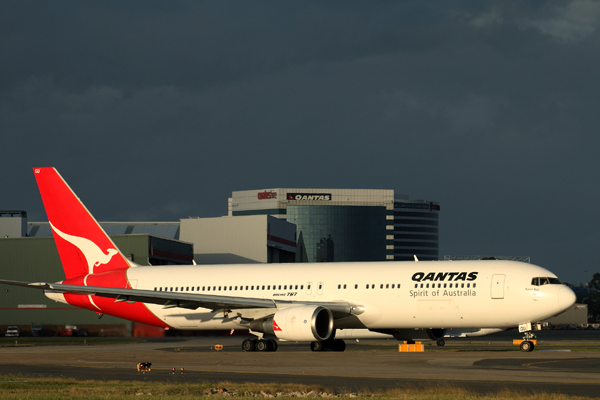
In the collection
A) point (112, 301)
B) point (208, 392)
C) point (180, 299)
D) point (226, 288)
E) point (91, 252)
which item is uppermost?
point (91, 252)

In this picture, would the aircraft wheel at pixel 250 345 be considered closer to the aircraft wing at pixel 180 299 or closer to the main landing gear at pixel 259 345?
the main landing gear at pixel 259 345

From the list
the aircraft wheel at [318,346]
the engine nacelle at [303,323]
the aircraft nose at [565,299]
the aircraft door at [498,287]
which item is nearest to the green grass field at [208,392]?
the engine nacelle at [303,323]

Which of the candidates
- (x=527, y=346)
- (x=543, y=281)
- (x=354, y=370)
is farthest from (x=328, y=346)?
(x=354, y=370)

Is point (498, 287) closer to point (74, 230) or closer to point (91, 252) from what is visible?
point (91, 252)

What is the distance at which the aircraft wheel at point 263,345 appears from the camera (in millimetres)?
37000

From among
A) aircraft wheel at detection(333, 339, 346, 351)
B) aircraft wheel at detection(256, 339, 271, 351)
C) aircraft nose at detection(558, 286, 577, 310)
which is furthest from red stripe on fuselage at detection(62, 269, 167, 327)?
aircraft nose at detection(558, 286, 577, 310)

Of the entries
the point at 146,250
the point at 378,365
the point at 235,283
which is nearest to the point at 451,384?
the point at 378,365

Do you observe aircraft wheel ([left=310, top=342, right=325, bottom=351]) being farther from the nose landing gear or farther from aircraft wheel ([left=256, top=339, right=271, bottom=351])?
the nose landing gear

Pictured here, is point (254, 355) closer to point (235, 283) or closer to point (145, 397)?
point (235, 283)

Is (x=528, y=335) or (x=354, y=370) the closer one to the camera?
(x=354, y=370)

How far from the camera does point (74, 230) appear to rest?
41.7m

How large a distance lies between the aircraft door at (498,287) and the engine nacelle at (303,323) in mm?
7430

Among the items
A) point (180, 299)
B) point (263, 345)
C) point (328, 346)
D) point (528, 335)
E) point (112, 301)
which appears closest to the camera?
point (180, 299)

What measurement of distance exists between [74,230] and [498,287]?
74.5ft
